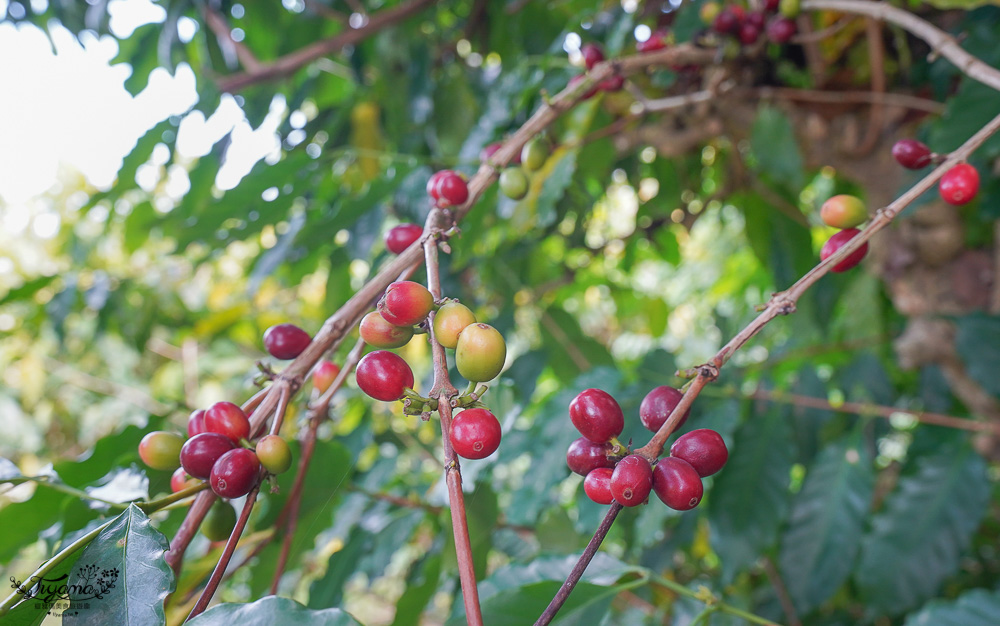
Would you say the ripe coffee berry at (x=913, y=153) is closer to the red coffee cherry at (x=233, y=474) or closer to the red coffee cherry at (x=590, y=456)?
the red coffee cherry at (x=590, y=456)

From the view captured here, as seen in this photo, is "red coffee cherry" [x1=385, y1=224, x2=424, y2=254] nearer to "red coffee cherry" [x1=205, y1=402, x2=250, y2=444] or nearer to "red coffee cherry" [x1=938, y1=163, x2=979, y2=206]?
"red coffee cherry" [x1=205, y1=402, x2=250, y2=444]

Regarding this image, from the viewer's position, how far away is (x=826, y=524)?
977 millimetres

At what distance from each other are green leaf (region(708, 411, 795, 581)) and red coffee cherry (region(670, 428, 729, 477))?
2.07 ft

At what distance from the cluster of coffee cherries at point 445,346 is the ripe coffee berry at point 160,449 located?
0.20 m

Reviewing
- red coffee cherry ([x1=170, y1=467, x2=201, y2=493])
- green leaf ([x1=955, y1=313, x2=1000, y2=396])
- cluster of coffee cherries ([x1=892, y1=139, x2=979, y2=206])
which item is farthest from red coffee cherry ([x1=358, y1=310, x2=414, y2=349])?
green leaf ([x1=955, y1=313, x2=1000, y2=396])

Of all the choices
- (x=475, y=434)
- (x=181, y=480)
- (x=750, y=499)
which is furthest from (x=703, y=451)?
(x=750, y=499)

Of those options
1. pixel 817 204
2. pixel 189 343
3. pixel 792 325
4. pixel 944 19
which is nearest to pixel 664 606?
pixel 792 325

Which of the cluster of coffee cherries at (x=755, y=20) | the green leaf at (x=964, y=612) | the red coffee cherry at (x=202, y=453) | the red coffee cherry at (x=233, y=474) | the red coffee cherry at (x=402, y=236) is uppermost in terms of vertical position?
the cluster of coffee cherries at (x=755, y=20)

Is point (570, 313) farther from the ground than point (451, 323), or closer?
farther from the ground

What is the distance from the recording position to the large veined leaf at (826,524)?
96 cm

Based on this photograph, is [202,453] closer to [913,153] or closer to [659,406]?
[659,406]

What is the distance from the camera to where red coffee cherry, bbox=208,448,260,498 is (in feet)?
1.22

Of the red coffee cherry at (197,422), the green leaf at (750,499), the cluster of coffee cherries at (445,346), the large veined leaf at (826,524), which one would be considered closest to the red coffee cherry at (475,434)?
the cluster of coffee cherries at (445,346)

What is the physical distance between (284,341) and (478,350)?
0.20m
